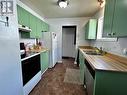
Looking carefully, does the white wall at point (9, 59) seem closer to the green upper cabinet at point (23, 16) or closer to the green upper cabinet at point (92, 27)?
the green upper cabinet at point (23, 16)

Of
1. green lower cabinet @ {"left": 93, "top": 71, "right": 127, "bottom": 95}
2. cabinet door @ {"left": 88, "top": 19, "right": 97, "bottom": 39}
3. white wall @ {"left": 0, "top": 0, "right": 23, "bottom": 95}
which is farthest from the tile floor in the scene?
cabinet door @ {"left": 88, "top": 19, "right": 97, "bottom": 39}

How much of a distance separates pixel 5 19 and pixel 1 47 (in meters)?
0.33

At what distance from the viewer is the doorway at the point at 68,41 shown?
564cm

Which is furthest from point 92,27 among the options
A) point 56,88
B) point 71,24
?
point 56,88

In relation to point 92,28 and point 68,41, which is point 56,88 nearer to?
point 92,28

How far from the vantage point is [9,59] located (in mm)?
1078

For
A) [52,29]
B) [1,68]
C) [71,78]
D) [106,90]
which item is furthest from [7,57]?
[52,29]

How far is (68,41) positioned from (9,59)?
15.8 feet

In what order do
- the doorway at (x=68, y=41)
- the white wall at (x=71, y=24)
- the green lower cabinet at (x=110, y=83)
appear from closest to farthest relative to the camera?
the green lower cabinet at (x=110, y=83)
the white wall at (x=71, y=24)
the doorway at (x=68, y=41)

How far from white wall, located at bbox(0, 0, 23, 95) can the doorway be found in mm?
4574

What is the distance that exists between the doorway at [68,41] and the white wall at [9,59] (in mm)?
4574

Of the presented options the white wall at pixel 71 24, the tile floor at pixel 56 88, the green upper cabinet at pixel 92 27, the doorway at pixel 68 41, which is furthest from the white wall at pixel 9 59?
the doorway at pixel 68 41

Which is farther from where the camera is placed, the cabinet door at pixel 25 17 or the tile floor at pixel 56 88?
the cabinet door at pixel 25 17

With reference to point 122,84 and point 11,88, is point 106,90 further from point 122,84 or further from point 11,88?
point 11,88
